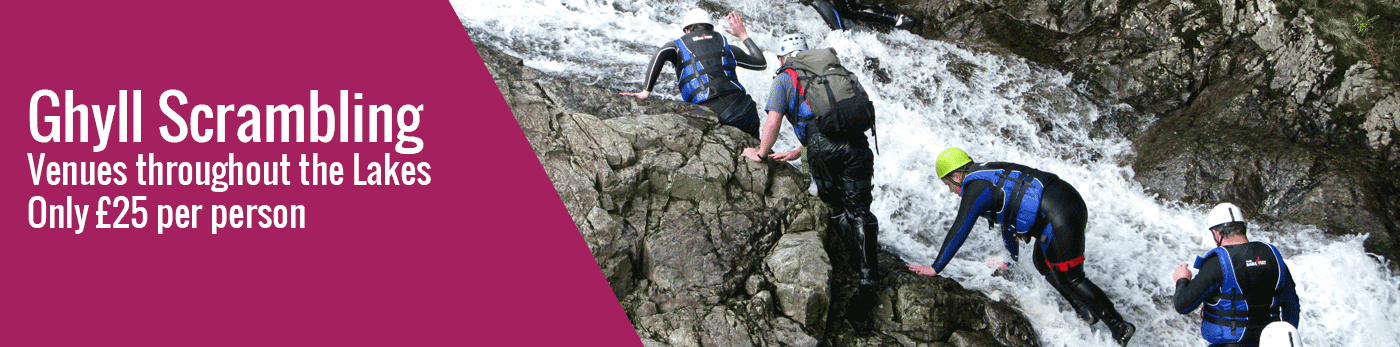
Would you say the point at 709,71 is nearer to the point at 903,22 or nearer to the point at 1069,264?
the point at 1069,264

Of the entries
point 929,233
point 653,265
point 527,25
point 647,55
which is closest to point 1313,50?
point 929,233

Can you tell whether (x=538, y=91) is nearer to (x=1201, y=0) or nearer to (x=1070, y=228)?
(x=1070, y=228)

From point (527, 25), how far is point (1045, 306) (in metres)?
6.26

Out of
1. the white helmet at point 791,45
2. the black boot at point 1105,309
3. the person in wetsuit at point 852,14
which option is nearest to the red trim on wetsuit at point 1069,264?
the black boot at point 1105,309

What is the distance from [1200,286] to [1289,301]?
22.0 inches

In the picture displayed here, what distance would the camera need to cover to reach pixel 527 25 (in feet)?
30.8

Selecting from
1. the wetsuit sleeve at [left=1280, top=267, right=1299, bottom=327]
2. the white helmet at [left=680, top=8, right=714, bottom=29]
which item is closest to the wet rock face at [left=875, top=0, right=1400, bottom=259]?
the wetsuit sleeve at [left=1280, top=267, right=1299, bottom=327]

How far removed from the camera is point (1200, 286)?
5094 mm

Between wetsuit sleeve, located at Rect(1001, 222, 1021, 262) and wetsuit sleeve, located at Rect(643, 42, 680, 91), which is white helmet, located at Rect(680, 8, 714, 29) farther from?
wetsuit sleeve, located at Rect(1001, 222, 1021, 262)

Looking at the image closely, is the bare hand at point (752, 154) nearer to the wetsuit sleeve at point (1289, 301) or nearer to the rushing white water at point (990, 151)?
the rushing white water at point (990, 151)

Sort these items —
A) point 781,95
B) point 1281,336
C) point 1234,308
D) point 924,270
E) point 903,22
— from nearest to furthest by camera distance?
point 1281,336
point 1234,308
point 781,95
point 924,270
point 903,22

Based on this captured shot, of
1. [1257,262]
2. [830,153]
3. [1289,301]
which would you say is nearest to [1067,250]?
[1257,262]

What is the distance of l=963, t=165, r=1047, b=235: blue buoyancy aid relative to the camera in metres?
5.59

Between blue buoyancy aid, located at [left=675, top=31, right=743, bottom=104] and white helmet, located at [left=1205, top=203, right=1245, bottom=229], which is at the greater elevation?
blue buoyancy aid, located at [left=675, top=31, right=743, bottom=104]
